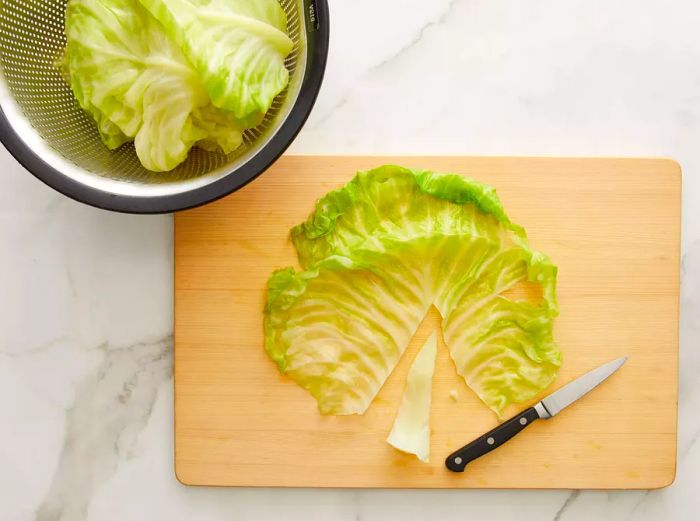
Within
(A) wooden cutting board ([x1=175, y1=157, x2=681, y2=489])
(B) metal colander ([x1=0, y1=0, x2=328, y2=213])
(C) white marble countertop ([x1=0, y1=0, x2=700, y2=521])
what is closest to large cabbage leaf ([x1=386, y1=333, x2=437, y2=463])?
(A) wooden cutting board ([x1=175, y1=157, x2=681, y2=489])

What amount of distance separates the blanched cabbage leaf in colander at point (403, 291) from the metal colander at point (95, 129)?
0.25 m

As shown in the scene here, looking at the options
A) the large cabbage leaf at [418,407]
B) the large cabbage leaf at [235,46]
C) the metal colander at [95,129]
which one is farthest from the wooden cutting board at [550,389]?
the large cabbage leaf at [235,46]

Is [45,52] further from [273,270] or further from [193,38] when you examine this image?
[273,270]

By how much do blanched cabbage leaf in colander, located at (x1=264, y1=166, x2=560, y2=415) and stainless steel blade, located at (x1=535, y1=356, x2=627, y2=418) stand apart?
0.03 m

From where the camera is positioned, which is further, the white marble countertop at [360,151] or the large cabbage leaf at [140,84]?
the white marble countertop at [360,151]

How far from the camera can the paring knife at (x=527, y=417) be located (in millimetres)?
1470

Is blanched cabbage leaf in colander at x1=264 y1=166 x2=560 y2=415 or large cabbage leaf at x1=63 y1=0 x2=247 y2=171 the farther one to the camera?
blanched cabbage leaf in colander at x1=264 y1=166 x2=560 y2=415

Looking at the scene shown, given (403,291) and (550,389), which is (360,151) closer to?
(403,291)

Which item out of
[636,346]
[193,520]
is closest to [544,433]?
[636,346]

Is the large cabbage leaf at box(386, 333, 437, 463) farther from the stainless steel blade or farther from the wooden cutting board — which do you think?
the stainless steel blade

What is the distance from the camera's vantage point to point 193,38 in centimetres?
118

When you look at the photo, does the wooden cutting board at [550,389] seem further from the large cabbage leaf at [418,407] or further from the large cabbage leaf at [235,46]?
the large cabbage leaf at [235,46]

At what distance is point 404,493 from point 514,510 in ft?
0.75

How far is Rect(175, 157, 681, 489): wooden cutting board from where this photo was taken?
150 centimetres
